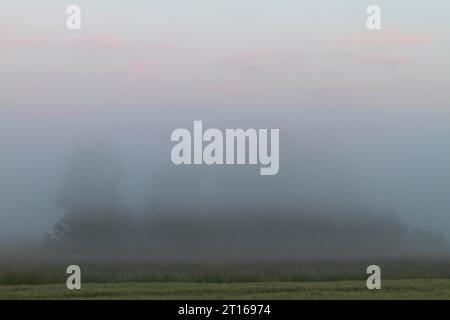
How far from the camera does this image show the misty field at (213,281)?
16250 millimetres

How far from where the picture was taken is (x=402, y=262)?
17.1m

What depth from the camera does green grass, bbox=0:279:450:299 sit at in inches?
636

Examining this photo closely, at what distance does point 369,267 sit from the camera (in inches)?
661

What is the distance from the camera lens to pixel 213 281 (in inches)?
659

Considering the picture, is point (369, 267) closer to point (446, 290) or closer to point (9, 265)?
point (446, 290)

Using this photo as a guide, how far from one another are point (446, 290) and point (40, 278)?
7.48m

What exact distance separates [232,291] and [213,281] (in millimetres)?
430

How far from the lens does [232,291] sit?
16547 mm
